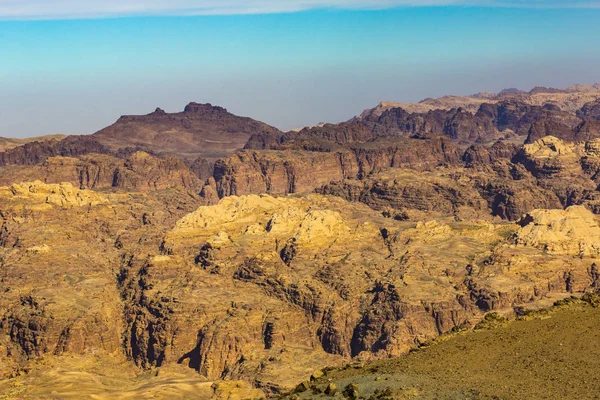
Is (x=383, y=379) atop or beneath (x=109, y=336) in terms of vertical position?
atop

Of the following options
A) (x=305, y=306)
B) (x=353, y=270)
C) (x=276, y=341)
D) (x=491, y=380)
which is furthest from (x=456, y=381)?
(x=353, y=270)

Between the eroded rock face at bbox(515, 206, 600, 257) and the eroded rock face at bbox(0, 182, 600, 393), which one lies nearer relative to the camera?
the eroded rock face at bbox(0, 182, 600, 393)

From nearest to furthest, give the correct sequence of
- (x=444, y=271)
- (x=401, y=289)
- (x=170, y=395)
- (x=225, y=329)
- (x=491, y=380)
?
(x=491, y=380) → (x=170, y=395) → (x=225, y=329) → (x=401, y=289) → (x=444, y=271)

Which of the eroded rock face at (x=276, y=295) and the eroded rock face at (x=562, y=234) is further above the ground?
the eroded rock face at (x=562, y=234)

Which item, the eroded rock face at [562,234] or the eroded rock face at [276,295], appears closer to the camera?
the eroded rock face at [276,295]

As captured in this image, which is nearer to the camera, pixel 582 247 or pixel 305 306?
pixel 305 306

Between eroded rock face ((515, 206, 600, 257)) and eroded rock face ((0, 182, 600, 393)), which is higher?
eroded rock face ((515, 206, 600, 257))

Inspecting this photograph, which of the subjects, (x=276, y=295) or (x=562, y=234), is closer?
(x=276, y=295)

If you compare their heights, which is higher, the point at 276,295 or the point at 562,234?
the point at 562,234

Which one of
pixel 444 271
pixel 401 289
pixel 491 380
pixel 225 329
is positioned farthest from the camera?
pixel 444 271

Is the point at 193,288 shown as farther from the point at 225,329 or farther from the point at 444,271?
the point at 444,271
